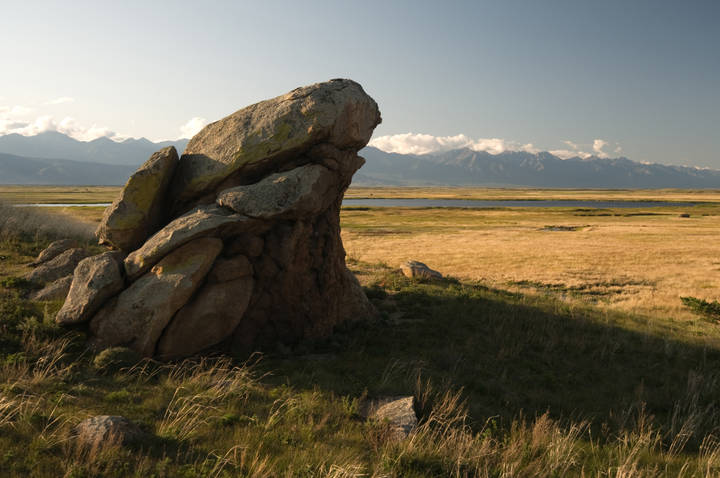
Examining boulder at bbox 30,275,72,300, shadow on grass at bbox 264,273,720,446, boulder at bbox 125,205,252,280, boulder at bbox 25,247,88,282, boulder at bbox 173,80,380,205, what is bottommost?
shadow on grass at bbox 264,273,720,446

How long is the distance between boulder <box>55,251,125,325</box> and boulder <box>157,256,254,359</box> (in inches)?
96.3

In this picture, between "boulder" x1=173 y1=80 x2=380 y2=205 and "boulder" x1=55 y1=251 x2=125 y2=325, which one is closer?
"boulder" x1=55 y1=251 x2=125 y2=325

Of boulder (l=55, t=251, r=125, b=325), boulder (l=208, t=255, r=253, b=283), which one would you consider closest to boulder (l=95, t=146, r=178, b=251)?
boulder (l=55, t=251, r=125, b=325)

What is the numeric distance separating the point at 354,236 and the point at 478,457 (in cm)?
6366

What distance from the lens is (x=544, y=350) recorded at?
1803cm

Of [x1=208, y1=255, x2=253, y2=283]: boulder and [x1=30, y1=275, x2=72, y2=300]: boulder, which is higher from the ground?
[x1=208, y1=255, x2=253, y2=283]: boulder

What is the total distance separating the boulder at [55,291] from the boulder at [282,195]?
25.4ft

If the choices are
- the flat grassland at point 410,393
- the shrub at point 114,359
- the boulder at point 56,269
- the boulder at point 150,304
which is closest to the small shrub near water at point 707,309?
the flat grassland at point 410,393

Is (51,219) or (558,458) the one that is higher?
(51,219)

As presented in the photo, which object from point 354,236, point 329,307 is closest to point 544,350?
point 329,307

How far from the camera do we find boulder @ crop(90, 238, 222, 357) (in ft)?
44.2

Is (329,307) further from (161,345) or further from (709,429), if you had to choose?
(709,429)

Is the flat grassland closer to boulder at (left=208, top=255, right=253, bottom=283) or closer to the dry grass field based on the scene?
boulder at (left=208, top=255, right=253, bottom=283)

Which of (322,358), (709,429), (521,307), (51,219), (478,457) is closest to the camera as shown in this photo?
(478,457)
